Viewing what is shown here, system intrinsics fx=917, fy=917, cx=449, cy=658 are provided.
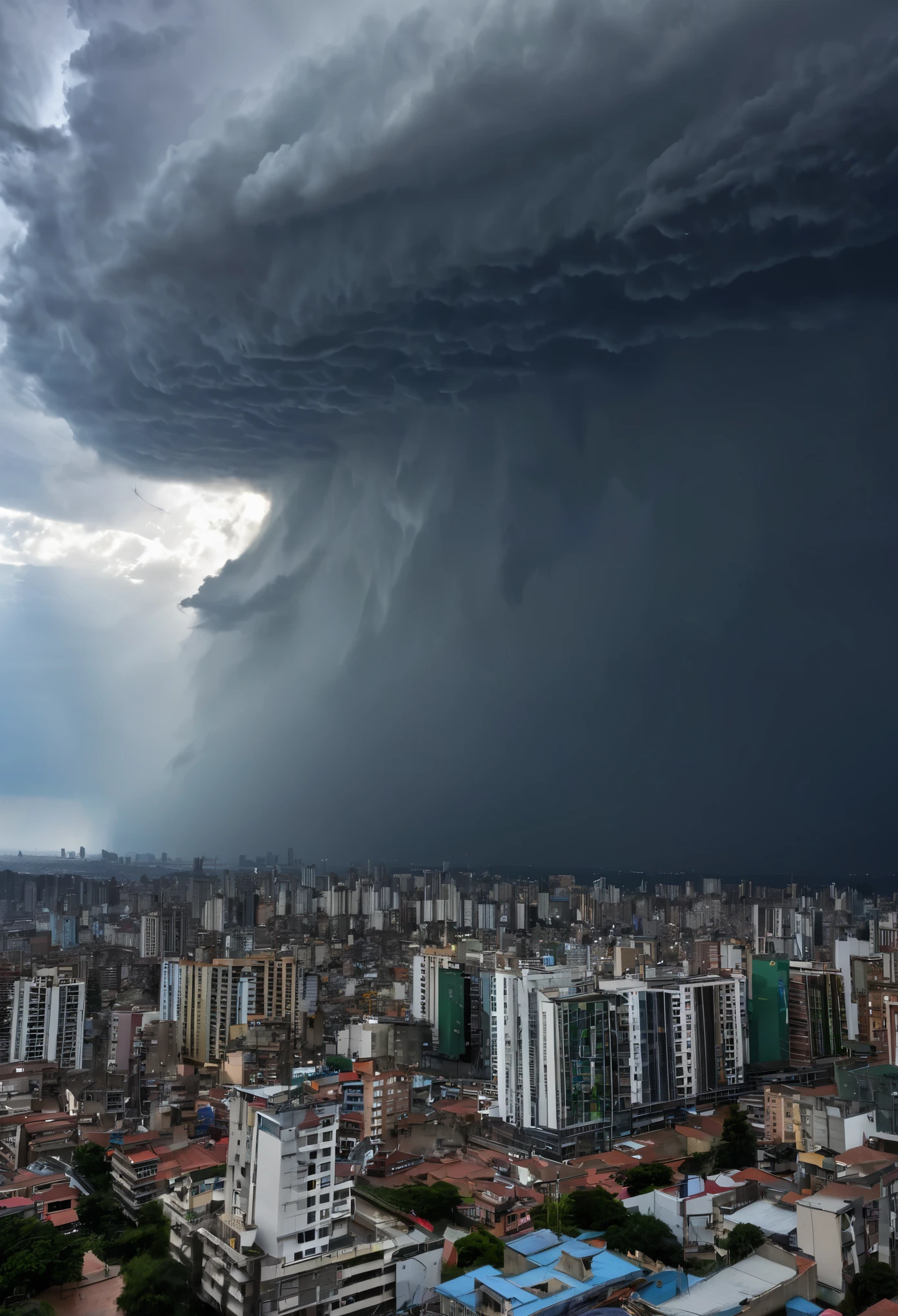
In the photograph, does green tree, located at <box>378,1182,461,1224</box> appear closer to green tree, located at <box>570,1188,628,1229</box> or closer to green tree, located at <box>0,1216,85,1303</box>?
green tree, located at <box>570,1188,628,1229</box>

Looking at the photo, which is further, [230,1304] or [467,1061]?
[467,1061]

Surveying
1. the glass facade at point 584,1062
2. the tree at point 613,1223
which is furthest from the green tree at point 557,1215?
the glass facade at point 584,1062

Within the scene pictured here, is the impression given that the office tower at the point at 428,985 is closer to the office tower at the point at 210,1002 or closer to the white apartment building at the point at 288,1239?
the office tower at the point at 210,1002

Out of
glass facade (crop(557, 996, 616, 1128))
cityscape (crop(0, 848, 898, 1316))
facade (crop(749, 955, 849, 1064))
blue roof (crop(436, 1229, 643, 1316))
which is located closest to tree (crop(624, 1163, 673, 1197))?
cityscape (crop(0, 848, 898, 1316))

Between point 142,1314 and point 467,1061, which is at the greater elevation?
point 142,1314

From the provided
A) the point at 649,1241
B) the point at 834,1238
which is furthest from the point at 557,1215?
the point at 834,1238

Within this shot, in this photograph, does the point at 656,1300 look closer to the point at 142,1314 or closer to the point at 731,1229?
the point at 731,1229

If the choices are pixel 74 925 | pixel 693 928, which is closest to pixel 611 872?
pixel 693 928
